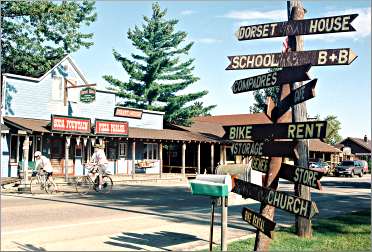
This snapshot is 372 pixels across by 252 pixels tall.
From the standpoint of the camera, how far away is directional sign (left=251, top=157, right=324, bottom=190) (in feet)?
22.6

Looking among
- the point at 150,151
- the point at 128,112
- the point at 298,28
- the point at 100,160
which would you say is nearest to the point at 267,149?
the point at 298,28

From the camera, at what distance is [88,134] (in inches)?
1107

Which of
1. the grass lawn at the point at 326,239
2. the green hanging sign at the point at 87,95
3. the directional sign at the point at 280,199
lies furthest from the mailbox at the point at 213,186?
the green hanging sign at the point at 87,95

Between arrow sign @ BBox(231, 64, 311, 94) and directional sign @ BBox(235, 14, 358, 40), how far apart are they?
68 centimetres

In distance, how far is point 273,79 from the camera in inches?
307

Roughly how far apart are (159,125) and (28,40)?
11.8m

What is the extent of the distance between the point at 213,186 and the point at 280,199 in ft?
3.55

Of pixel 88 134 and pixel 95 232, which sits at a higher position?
pixel 88 134

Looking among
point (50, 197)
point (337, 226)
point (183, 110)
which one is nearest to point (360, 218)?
point (337, 226)

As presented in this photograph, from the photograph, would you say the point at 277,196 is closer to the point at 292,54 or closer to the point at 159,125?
the point at 292,54

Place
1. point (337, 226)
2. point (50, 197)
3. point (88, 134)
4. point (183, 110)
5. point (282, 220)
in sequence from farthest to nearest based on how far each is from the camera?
point (183, 110), point (88, 134), point (50, 197), point (282, 220), point (337, 226)

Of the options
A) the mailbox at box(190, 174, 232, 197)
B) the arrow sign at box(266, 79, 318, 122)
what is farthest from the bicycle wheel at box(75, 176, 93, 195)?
the arrow sign at box(266, 79, 318, 122)

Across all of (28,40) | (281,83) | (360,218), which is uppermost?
(28,40)

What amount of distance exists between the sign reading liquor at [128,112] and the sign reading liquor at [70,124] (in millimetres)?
5057
